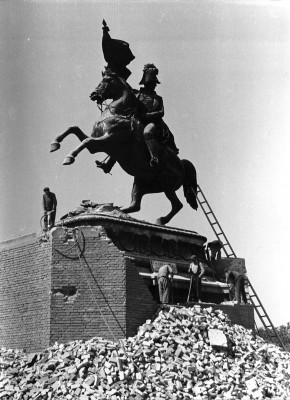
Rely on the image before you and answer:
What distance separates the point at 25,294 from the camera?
702 inches

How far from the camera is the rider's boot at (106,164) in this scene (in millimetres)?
21328

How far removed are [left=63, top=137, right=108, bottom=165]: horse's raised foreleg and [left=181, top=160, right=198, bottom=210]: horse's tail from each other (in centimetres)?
414

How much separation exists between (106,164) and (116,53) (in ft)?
10.7

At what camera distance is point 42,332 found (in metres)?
16.9

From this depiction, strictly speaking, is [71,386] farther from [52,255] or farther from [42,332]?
[52,255]

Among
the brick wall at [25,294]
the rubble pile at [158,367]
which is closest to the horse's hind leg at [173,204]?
the rubble pile at [158,367]

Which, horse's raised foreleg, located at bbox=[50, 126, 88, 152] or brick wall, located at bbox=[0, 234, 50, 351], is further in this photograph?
horse's raised foreleg, located at bbox=[50, 126, 88, 152]

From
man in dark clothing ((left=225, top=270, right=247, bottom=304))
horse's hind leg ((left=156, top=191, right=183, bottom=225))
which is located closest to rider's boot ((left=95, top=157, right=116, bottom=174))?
horse's hind leg ((left=156, top=191, right=183, bottom=225))

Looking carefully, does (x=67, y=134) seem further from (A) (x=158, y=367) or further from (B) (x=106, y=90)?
(A) (x=158, y=367)

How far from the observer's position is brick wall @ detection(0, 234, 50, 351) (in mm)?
17125

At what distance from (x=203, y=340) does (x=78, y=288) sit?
323 cm

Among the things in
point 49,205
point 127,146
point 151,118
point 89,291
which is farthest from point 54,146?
point 89,291

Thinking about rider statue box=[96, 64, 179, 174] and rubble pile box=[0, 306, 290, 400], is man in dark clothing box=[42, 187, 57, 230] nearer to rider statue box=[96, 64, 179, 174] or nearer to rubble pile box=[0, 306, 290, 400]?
rider statue box=[96, 64, 179, 174]

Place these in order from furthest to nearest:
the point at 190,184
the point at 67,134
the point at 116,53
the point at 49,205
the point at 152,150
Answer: the point at 190,184 < the point at 116,53 < the point at 152,150 < the point at 67,134 < the point at 49,205
